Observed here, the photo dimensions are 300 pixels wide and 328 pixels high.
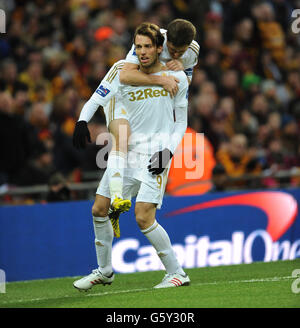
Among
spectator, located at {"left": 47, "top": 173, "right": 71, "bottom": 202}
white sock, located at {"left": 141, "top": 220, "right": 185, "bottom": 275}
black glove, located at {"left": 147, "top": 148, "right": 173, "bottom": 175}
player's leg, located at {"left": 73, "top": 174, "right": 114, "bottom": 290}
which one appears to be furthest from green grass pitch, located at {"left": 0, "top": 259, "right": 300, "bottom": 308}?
spectator, located at {"left": 47, "top": 173, "right": 71, "bottom": 202}

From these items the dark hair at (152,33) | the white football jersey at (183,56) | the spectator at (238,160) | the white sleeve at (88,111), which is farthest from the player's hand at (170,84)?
the spectator at (238,160)

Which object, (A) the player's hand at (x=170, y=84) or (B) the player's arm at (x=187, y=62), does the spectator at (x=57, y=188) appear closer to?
(B) the player's arm at (x=187, y=62)

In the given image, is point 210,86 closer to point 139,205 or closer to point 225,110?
point 225,110

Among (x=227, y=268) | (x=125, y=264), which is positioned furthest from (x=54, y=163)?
(x=227, y=268)

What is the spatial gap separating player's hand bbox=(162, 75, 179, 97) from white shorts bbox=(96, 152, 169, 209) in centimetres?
76

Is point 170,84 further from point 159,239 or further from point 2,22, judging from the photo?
point 2,22

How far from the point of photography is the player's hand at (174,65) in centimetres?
802

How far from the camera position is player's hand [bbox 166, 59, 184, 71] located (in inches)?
316

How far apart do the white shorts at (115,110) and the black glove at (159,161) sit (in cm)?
56

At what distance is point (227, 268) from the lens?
10.3 m

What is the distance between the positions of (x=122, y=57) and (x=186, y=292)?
7109 mm

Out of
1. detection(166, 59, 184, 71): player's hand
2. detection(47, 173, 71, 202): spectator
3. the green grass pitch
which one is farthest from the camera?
detection(47, 173, 71, 202): spectator

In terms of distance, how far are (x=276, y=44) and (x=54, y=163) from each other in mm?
6772

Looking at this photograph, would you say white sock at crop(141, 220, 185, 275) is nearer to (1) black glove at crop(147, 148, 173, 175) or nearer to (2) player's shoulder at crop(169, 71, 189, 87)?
(1) black glove at crop(147, 148, 173, 175)
